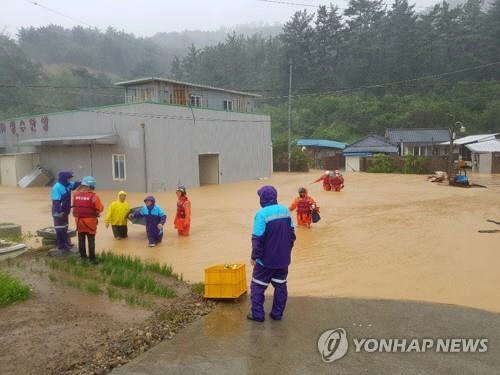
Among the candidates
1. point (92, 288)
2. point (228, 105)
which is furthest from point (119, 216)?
point (228, 105)

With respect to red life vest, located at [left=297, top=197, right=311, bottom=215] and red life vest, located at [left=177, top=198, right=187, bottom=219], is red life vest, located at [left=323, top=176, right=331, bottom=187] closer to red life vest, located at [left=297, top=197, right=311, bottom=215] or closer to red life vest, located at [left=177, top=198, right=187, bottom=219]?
red life vest, located at [left=297, top=197, right=311, bottom=215]

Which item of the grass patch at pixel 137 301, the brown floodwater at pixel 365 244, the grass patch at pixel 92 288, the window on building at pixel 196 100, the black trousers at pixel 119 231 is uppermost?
the window on building at pixel 196 100

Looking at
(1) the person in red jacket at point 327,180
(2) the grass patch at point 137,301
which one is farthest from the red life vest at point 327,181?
(2) the grass patch at point 137,301

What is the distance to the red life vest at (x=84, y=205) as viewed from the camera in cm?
793

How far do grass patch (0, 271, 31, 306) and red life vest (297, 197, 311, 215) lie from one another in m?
7.64

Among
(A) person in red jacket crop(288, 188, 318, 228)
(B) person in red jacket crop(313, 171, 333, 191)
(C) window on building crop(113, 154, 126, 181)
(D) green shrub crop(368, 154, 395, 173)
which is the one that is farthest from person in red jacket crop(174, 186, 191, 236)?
(D) green shrub crop(368, 154, 395, 173)

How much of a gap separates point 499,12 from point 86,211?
6855 cm

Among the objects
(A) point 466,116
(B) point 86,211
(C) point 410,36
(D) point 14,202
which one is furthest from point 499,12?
(B) point 86,211

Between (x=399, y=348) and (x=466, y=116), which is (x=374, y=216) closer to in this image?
(x=399, y=348)

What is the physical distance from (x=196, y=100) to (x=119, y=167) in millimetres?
6775

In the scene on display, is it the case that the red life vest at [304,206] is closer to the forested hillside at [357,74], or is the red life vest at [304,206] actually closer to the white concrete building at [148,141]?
the white concrete building at [148,141]

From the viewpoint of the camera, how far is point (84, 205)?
7.95 metres

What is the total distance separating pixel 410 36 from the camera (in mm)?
65188

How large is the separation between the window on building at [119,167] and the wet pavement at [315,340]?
1890cm
